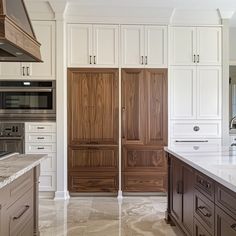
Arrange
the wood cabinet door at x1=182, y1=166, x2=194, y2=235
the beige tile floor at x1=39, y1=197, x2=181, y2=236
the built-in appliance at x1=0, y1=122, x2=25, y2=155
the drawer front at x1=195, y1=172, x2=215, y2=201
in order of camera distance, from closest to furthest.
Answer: the drawer front at x1=195, y1=172, x2=215, y2=201 → the wood cabinet door at x1=182, y1=166, x2=194, y2=235 → the beige tile floor at x1=39, y1=197, x2=181, y2=236 → the built-in appliance at x1=0, y1=122, x2=25, y2=155

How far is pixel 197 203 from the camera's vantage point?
97.6 inches

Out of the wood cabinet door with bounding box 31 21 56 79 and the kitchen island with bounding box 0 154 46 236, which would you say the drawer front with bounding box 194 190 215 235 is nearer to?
the kitchen island with bounding box 0 154 46 236

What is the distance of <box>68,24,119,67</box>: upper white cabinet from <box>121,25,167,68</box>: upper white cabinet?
176mm

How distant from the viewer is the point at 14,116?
4.47 m

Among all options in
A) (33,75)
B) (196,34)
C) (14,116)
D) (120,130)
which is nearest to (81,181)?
(120,130)

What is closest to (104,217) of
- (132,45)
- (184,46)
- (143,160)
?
(143,160)

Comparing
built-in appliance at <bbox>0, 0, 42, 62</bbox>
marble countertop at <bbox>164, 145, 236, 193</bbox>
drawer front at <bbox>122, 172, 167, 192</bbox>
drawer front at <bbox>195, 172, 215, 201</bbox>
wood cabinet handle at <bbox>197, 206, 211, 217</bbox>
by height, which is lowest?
drawer front at <bbox>122, 172, 167, 192</bbox>

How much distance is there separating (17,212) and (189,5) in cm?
369

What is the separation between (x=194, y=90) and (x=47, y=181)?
252 cm

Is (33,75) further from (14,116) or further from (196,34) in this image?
(196,34)

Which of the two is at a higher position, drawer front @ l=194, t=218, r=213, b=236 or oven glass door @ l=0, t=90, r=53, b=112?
oven glass door @ l=0, t=90, r=53, b=112

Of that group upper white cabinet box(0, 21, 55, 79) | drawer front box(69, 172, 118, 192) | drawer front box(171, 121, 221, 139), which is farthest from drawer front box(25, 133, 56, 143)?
drawer front box(171, 121, 221, 139)

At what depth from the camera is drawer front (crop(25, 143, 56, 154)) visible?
4488 millimetres

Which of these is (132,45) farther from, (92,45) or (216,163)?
(216,163)
